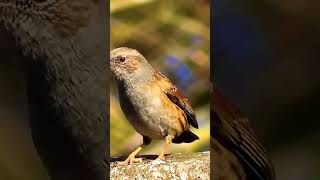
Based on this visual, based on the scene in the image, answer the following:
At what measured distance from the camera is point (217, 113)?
331cm

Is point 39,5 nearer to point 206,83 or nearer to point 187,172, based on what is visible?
point 206,83

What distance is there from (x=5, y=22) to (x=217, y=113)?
120cm

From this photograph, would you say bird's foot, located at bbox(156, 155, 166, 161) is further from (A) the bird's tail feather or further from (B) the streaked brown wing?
(B) the streaked brown wing

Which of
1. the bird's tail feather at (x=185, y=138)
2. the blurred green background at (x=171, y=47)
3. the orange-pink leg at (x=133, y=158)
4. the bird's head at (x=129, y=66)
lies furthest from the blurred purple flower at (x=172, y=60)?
the orange-pink leg at (x=133, y=158)

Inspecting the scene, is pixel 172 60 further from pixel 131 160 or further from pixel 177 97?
pixel 131 160

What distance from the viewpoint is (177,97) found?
3309 mm

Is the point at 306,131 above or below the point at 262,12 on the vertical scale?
below

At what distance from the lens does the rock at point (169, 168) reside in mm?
3252

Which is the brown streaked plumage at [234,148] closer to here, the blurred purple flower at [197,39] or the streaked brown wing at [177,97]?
the streaked brown wing at [177,97]

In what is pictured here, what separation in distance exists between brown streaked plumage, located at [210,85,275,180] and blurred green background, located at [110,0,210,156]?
6 centimetres

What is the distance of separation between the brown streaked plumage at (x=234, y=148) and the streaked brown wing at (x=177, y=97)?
117 mm

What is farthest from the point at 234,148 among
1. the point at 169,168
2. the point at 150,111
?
the point at 150,111

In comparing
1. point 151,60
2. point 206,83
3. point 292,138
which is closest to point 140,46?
point 151,60

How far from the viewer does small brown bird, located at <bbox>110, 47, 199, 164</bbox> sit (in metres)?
3.23
